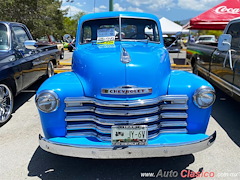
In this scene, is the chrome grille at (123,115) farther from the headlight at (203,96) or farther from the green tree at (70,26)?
the green tree at (70,26)

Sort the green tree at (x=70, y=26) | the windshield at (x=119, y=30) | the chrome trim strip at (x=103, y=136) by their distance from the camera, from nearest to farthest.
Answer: the chrome trim strip at (x=103, y=136) < the windshield at (x=119, y=30) < the green tree at (x=70, y=26)

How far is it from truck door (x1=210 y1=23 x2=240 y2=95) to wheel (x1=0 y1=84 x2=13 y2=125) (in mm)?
4015

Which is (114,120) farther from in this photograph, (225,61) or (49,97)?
(225,61)

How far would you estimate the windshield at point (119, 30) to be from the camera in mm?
3934

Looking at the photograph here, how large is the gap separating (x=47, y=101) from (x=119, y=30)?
6.49ft

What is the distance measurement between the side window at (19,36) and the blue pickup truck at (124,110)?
2.66 meters

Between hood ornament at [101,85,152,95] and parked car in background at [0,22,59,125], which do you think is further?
parked car in background at [0,22,59,125]

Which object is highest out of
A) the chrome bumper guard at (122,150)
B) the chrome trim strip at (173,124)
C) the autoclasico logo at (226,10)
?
the autoclasico logo at (226,10)

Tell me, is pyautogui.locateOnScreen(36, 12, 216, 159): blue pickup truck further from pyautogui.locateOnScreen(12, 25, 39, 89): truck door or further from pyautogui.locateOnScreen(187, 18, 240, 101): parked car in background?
pyautogui.locateOnScreen(12, 25, 39, 89): truck door

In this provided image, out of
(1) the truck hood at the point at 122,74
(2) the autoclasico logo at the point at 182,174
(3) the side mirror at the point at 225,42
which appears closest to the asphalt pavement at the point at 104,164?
(2) the autoclasico logo at the point at 182,174

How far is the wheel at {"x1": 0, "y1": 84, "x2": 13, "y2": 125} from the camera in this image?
13.2ft

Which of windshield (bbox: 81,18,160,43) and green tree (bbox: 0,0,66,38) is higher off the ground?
green tree (bbox: 0,0,66,38)

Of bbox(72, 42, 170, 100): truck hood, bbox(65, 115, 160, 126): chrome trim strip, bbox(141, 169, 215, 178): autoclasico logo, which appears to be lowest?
bbox(141, 169, 215, 178): autoclasico logo

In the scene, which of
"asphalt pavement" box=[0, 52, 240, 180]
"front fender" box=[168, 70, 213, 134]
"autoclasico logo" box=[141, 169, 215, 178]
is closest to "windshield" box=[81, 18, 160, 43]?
"front fender" box=[168, 70, 213, 134]
